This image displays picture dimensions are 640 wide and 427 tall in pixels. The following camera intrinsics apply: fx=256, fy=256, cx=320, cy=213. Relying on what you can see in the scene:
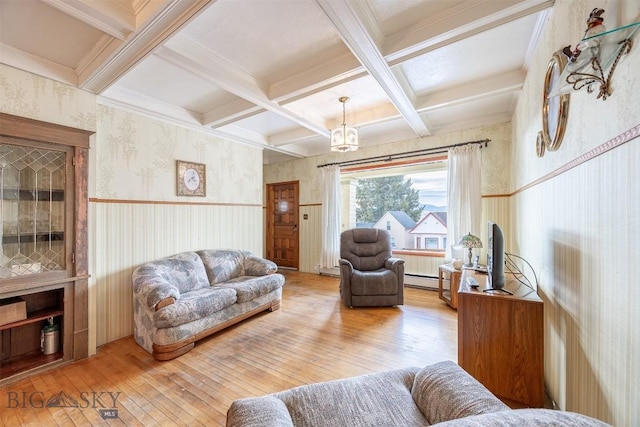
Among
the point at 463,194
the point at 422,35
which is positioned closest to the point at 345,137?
the point at 422,35

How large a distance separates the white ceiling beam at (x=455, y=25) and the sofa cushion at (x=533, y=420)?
6.84 feet

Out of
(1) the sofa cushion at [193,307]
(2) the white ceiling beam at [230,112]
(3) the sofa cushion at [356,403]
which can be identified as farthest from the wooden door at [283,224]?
(3) the sofa cushion at [356,403]

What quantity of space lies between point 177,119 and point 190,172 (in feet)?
2.26

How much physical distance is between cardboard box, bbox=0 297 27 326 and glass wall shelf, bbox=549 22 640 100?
12.4 ft

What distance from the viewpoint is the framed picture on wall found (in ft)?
11.2

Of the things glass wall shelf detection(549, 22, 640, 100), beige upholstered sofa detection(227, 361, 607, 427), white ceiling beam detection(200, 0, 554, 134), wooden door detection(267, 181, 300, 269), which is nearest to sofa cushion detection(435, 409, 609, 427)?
beige upholstered sofa detection(227, 361, 607, 427)

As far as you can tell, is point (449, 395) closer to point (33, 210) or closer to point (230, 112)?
point (33, 210)

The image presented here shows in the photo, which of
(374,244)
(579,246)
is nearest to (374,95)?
(374,244)

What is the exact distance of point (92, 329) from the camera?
7.96ft

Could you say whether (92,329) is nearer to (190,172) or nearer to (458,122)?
(190,172)

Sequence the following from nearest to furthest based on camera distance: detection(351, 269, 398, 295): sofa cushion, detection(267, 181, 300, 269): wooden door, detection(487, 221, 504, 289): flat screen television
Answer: detection(487, 221, 504, 289): flat screen television
detection(351, 269, 398, 295): sofa cushion
detection(267, 181, 300, 269): wooden door

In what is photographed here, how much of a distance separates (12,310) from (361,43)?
3.37 m

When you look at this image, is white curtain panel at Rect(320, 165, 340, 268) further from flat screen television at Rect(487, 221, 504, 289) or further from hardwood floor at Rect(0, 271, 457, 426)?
flat screen television at Rect(487, 221, 504, 289)

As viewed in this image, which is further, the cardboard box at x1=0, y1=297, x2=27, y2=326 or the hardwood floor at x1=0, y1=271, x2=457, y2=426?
the cardboard box at x1=0, y1=297, x2=27, y2=326
